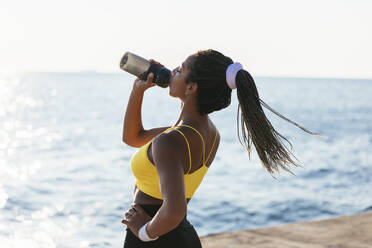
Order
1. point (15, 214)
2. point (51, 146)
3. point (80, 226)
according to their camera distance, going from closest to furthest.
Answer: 1. point (80, 226)
2. point (15, 214)
3. point (51, 146)

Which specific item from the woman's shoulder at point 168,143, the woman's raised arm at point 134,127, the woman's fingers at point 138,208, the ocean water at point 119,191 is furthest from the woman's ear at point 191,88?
the ocean water at point 119,191

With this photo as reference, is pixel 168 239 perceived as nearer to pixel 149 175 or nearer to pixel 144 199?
pixel 144 199

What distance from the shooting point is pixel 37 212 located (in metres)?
10.6

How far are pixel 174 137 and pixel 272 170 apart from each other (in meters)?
0.55

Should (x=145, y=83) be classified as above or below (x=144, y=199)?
above

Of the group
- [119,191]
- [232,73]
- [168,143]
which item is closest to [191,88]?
[232,73]

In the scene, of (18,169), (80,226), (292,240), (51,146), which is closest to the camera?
(292,240)

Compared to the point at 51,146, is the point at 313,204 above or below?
above

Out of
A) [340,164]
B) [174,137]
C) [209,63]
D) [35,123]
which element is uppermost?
[209,63]

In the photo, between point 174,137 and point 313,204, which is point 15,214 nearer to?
point 313,204

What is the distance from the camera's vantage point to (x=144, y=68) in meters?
2.45

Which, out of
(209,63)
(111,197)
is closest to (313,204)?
(111,197)

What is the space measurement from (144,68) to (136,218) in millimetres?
688

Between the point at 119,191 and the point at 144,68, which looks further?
the point at 119,191
